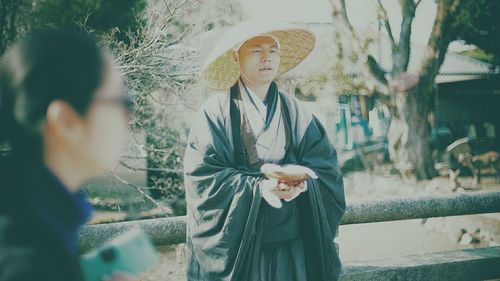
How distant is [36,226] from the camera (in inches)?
34.3

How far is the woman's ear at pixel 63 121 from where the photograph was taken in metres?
0.93

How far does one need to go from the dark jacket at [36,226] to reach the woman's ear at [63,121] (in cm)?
8

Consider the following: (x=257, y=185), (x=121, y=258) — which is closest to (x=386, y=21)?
(x=257, y=185)

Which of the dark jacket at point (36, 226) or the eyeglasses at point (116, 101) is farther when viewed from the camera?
the eyeglasses at point (116, 101)

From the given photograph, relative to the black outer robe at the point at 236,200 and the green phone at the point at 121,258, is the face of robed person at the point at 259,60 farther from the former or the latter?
the green phone at the point at 121,258

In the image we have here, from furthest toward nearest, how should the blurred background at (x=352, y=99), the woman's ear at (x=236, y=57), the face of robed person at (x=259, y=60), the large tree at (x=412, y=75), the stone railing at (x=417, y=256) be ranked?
the large tree at (x=412, y=75), the blurred background at (x=352, y=99), the stone railing at (x=417, y=256), the woman's ear at (x=236, y=57), the face of robed person at (x=259, y=60)

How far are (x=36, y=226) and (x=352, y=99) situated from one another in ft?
51.5

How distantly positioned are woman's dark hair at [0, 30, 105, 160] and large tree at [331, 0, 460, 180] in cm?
953

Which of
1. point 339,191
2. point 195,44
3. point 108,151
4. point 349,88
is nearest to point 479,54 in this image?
point 349,88

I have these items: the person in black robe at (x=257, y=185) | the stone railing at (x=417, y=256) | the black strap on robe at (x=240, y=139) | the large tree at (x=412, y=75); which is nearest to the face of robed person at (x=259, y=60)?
the person in black robe at (x=257, y=185)

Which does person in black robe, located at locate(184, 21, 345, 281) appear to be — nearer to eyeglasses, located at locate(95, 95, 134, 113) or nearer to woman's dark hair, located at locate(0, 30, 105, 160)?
eyeglasses, located at locate(95, 95, 134, 113)

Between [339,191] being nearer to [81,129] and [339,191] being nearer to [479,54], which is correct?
[81,129]

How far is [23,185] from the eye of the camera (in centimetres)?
91

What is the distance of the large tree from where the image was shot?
370 inches
